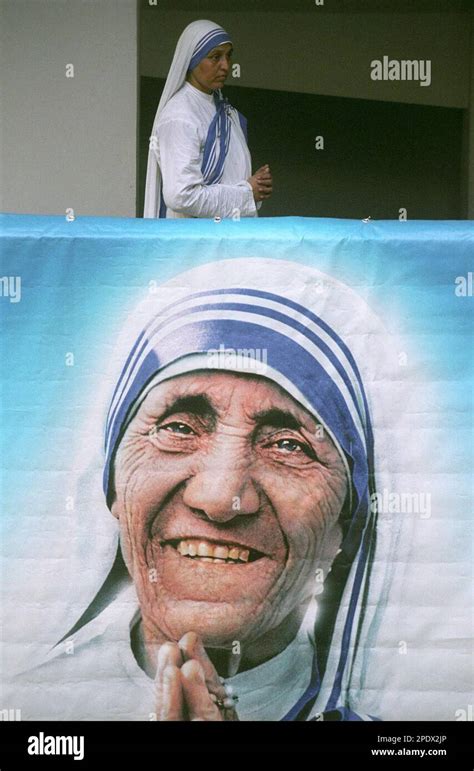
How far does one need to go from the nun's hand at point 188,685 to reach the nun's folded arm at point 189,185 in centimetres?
155

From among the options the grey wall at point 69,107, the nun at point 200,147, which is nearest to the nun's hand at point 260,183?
the nun at point 200,147

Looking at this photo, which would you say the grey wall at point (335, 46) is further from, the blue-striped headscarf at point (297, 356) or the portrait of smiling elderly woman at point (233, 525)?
the portrait of smiling elderly woman at point (233, 525)

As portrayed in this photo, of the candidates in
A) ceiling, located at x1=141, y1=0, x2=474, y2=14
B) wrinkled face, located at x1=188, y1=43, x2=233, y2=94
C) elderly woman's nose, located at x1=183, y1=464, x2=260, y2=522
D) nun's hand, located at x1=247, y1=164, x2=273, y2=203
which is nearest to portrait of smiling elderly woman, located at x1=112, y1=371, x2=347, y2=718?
elderly woman's nose, located at x1=183, y1=464, x2=260, y2=522

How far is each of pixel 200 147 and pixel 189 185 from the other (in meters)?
0.23

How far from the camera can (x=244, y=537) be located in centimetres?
441

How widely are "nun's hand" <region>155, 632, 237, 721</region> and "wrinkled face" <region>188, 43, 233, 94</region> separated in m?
2.11

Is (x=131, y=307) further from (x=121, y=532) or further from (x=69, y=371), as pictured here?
(x=121, y=532)

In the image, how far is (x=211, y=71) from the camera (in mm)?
5281
